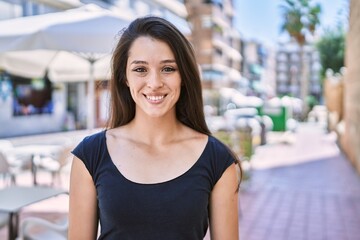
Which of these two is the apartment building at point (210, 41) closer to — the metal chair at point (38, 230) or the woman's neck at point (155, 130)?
the metal chair at point (38, 230)

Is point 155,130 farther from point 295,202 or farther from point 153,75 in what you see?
point 295,202

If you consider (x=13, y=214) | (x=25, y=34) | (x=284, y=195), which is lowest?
(x=284, y=195)

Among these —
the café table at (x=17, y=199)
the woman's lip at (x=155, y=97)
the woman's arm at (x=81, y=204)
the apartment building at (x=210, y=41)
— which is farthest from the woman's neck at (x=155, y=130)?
the apartment building at (x=210, y=41)

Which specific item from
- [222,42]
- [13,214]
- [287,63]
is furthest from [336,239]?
[287,63]

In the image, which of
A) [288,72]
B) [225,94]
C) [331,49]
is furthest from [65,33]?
[288,72]

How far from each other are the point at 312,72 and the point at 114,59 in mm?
110589

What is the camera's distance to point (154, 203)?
129 cm

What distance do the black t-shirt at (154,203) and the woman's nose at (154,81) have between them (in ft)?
0.86

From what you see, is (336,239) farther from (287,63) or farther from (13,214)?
(287,63)

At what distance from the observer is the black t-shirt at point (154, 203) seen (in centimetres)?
129

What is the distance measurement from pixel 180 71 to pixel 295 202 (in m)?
5.50

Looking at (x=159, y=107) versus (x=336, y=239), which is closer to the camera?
(x=159, y=107)

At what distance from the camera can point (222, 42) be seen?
146 ft

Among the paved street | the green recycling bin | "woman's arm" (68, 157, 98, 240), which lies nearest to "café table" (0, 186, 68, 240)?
the paved street
